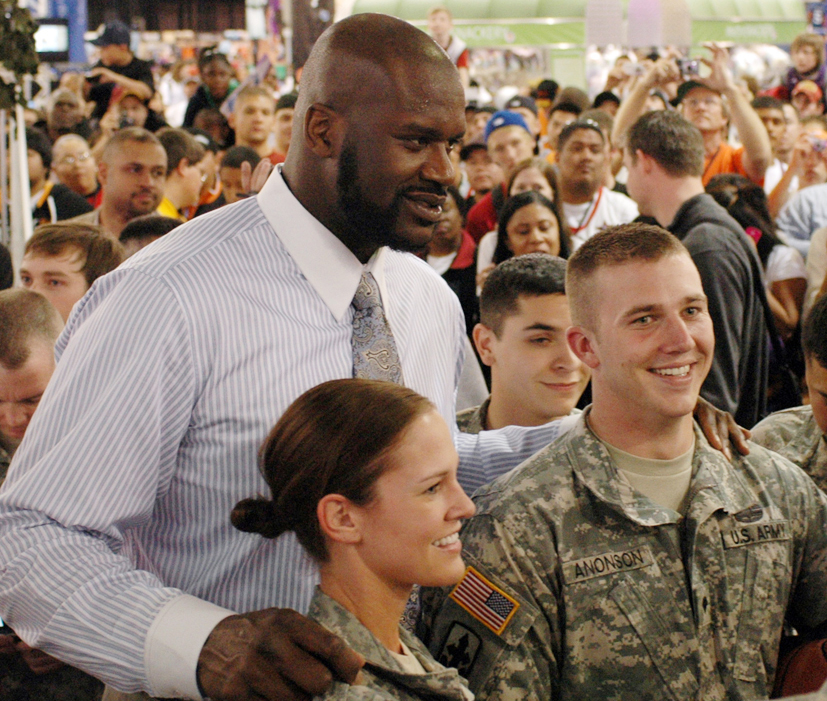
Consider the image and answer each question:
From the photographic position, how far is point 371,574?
1449 millimetres

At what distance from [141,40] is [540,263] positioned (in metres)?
18.1

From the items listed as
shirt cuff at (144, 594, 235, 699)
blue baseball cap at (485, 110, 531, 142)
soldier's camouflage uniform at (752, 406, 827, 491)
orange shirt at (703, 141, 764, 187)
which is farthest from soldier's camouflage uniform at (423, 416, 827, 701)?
blue baseball cap at (485, 110, 531, 142)

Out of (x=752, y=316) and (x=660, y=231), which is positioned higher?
(x=660, y=231)

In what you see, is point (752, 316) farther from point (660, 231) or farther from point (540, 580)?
point (540, 580)

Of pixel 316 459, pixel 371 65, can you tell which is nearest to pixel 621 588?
pixel 316 459

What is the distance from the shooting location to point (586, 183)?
4781mm

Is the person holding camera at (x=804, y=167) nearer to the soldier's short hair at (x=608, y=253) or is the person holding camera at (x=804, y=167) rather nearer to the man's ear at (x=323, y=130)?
the soldier's short hair at (x=608, y=253)

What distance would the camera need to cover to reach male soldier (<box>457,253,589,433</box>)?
278 centimetres

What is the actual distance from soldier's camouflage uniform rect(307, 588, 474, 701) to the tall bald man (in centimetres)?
9

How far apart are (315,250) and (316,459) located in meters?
0.37

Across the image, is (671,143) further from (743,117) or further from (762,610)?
(762,610)

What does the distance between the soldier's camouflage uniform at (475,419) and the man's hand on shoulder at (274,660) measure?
5.72ft

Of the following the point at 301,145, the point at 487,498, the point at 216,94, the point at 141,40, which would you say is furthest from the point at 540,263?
the point at 141,40

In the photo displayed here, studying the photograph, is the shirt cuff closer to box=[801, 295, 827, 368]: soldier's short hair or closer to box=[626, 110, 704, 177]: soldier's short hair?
box=[801, 295, 827, 368]: soldier's short hair
